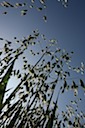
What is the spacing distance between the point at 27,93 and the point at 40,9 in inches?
64.7

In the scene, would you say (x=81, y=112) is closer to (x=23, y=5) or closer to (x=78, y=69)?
(x=78, y=69)

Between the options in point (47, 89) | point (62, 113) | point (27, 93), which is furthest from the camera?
point (62, 113)

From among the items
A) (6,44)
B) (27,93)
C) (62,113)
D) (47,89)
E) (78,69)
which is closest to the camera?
(27,93)

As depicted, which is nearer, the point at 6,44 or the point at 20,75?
the point at 20,75

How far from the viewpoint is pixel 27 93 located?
262cm

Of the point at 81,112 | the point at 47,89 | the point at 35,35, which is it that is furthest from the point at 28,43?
the point at 81,112

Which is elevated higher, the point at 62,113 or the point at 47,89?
the point at 47,89

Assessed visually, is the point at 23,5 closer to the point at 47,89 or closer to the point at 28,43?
the point at 28,43

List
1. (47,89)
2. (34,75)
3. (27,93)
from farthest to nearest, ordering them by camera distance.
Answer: (34,75) → (47,89) → (27,93)

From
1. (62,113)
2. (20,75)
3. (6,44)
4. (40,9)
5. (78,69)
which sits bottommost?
(62,113)

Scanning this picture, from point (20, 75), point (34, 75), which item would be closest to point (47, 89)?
point (34, 75)

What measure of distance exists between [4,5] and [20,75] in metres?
1.06

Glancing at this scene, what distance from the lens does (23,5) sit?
3.76 metres

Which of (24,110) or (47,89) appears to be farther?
(47,89)
